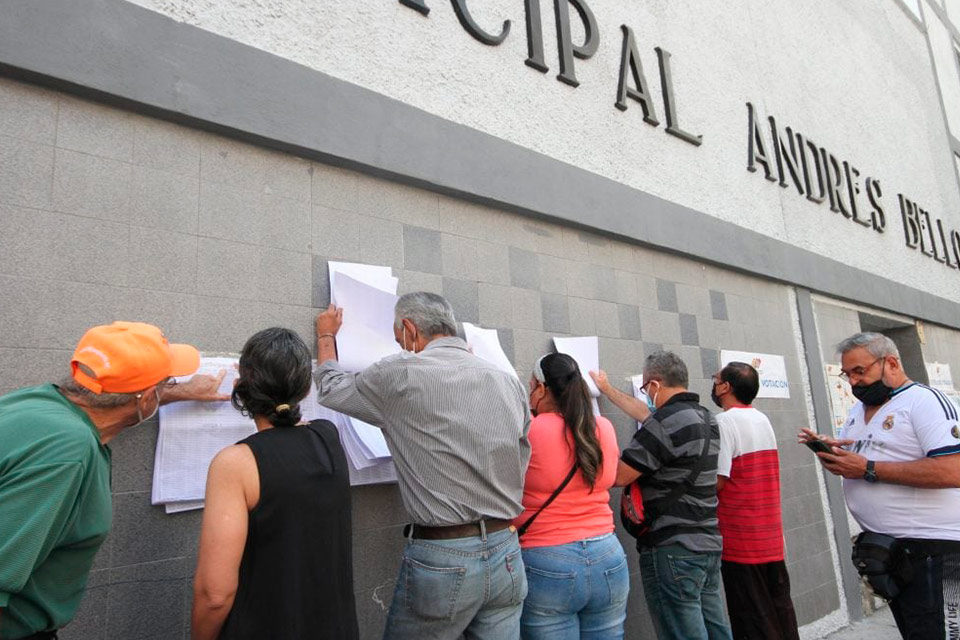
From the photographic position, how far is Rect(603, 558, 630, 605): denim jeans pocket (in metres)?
2.67

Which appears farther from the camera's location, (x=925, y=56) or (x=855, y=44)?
(x=925, y=56)

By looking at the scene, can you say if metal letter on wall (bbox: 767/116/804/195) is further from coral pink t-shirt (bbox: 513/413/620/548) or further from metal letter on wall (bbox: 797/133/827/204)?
coral pink t-shirt (bbox: 513/413/620/548)

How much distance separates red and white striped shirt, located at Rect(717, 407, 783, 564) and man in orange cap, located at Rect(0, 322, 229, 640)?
291cm

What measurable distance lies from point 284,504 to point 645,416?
2423 mm

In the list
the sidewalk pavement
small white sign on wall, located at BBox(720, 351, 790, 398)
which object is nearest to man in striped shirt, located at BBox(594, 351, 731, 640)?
small white sign on wall, located at BBox(720, 351, 790, 398)

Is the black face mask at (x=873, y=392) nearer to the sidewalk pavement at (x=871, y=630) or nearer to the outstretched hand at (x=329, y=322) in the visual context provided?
the outstretched hand at (x=329, y=322)

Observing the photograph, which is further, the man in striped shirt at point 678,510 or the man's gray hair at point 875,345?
the man's gray hair at point 875,345

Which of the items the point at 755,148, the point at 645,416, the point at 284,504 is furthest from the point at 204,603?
the point at 755,148

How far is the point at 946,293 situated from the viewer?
29.6 ft

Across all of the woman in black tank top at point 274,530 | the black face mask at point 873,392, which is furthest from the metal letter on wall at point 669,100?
the woman in black tank top at point 274,530

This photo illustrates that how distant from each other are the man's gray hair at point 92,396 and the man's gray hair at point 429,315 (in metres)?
1.01

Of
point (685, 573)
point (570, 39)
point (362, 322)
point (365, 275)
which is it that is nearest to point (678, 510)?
point (685, 573)

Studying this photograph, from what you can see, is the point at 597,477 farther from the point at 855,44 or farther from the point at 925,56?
the point at 925,56

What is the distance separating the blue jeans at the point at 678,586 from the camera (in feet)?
10.1
